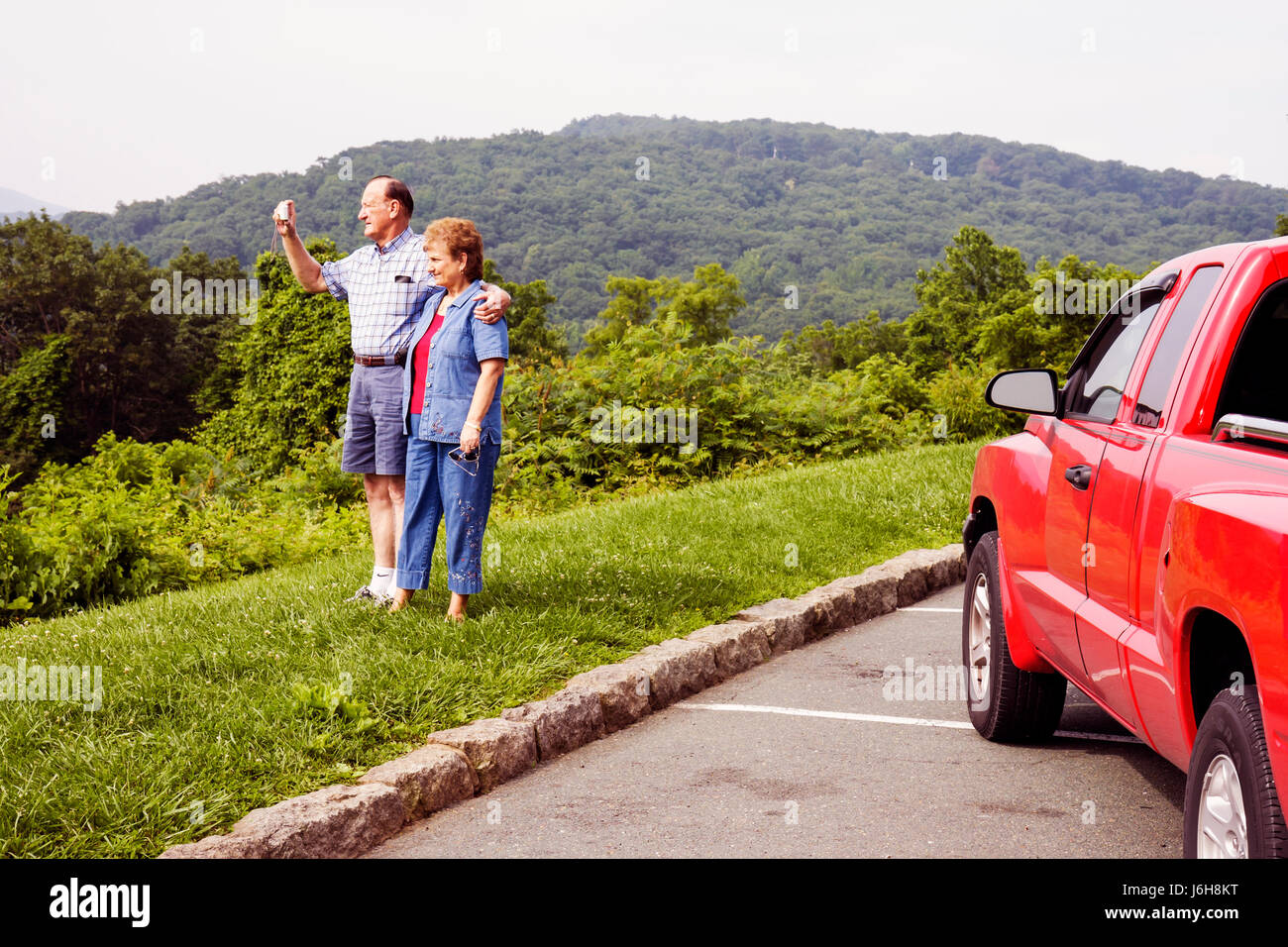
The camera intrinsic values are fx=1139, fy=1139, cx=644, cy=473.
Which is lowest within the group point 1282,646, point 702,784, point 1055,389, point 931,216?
point 702,784

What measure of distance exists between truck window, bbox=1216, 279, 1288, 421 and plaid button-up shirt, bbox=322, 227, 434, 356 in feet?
14.2

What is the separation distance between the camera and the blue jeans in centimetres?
603

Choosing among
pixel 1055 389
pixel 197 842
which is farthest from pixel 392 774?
pixel 1055 389

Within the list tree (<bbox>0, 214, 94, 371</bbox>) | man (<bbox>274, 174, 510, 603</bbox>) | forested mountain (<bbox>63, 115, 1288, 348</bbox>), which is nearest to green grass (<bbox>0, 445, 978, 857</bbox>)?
man (<bbox>274, 174, 510, 603</bbox>)

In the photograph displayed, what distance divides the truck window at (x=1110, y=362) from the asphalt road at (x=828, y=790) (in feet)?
4.79

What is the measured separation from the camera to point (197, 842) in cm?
366

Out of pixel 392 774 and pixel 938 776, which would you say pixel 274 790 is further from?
pixel 938 776

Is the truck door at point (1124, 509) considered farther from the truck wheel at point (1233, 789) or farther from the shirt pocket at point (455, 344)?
the shirt pocket at point (455, 344)

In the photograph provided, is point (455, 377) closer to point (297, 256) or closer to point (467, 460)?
point (467, 460)

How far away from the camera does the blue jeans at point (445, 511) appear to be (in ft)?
19.8

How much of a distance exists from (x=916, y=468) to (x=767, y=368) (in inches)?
255

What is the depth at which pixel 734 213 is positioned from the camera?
361 ft

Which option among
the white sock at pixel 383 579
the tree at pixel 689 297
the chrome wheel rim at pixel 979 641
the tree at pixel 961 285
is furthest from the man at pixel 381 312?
the tree at pixel 689 297
